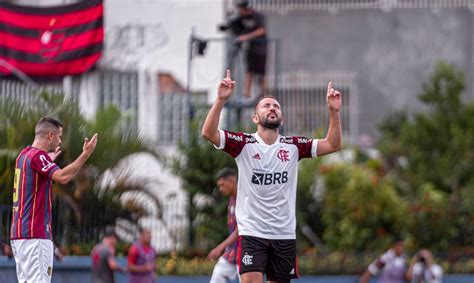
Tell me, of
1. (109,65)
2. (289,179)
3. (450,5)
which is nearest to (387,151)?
(450,5)

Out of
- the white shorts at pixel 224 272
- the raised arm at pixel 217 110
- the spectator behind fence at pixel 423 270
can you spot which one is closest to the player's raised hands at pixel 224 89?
the raised arm at pixel 217 110

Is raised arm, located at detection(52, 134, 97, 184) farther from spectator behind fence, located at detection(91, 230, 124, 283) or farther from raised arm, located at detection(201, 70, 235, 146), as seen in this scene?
spectator behind fence, located at detection(91, 230, 124, 283)

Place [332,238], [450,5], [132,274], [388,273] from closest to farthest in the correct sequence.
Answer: [132,274], [388,273], [332,238], [450,5]

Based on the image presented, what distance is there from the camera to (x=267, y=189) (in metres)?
10.8

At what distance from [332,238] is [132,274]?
7413 millimetres

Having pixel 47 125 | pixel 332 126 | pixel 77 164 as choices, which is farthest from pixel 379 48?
pixel 77 164

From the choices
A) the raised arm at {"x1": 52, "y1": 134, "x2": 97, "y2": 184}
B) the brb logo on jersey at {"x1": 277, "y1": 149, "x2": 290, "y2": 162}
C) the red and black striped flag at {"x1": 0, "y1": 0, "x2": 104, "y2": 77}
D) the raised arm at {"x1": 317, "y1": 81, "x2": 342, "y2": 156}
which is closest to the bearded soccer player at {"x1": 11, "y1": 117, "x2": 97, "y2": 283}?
the raised arm at {"x1": 52, "y1": 134, "x2": 97, "y2": 184}

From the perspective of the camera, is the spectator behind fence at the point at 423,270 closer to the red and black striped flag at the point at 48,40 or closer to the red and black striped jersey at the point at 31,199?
the red and black striped flag at the point at 48,40

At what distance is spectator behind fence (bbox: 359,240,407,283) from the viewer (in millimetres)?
23812

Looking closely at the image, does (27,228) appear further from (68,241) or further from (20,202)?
(68,241)

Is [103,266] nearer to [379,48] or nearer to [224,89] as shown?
[224,89]

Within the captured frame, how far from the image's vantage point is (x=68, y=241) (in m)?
20.8

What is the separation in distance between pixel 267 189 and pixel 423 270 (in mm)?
14265

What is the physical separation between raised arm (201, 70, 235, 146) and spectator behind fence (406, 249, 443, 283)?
14.5 m
